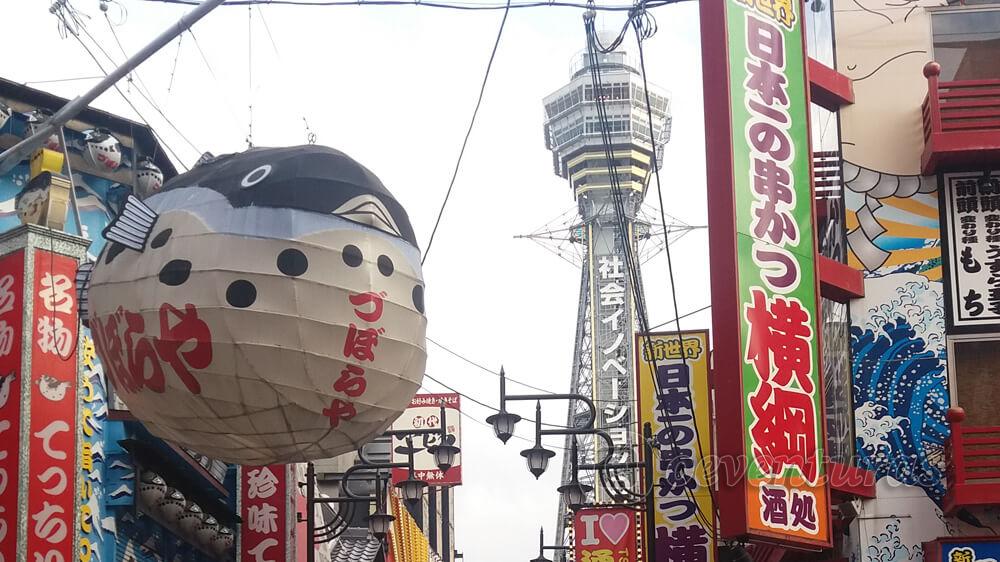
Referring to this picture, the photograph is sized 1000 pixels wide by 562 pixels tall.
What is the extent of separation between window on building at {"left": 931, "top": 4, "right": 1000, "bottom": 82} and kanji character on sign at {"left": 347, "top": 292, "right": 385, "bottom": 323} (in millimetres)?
13423

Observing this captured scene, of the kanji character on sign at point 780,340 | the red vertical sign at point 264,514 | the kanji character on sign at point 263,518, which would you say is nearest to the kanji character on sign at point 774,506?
the kanji character on sign at point 780,340

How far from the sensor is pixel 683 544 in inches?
1038

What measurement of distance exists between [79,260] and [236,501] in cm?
891

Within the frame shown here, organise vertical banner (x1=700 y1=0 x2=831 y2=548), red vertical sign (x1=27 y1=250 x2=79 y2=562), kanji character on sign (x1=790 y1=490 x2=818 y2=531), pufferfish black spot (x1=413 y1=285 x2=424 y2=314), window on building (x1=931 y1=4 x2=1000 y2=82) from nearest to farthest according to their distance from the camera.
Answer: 1. pufferfish black spot (x1=413 y1=285 x2=424 y2=314)
2. red vertical sign (x1=27 y1=250 x2=79 y2=562)
3. vertical banner (x1=700 y1=0 x2=831 y2=548)
4. kanji character on sign (x1=790 y1=490 x2=818 y2=531)
5. window on building (x1=931 y1=4 x2=1000 y2=82)

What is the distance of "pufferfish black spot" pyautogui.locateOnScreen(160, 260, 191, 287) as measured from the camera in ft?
36.7

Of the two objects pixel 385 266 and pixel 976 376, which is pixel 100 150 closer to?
pixel 385 266

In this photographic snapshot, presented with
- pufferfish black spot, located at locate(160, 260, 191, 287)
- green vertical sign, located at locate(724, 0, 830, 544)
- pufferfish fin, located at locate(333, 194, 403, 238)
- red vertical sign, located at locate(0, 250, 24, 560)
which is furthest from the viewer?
green vertical sign, located at locate(724, 0, 830, 544)

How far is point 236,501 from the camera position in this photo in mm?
25375

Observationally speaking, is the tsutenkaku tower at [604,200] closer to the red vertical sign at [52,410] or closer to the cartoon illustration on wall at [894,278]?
the cartoon illustration on wall at [894,278]

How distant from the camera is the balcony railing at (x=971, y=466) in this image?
19.1 metres

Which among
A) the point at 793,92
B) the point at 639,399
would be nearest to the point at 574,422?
the point at 639,399

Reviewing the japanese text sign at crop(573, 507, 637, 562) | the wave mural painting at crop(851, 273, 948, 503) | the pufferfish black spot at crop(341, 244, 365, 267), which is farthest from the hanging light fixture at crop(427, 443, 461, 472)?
the pufferfish black spot at crop(341, 244, 365, 267)

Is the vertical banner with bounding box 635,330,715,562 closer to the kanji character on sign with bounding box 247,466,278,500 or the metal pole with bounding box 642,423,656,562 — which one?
the metal pole with bounding box 642,423,656,562

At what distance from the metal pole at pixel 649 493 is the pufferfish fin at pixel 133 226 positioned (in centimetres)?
1538
